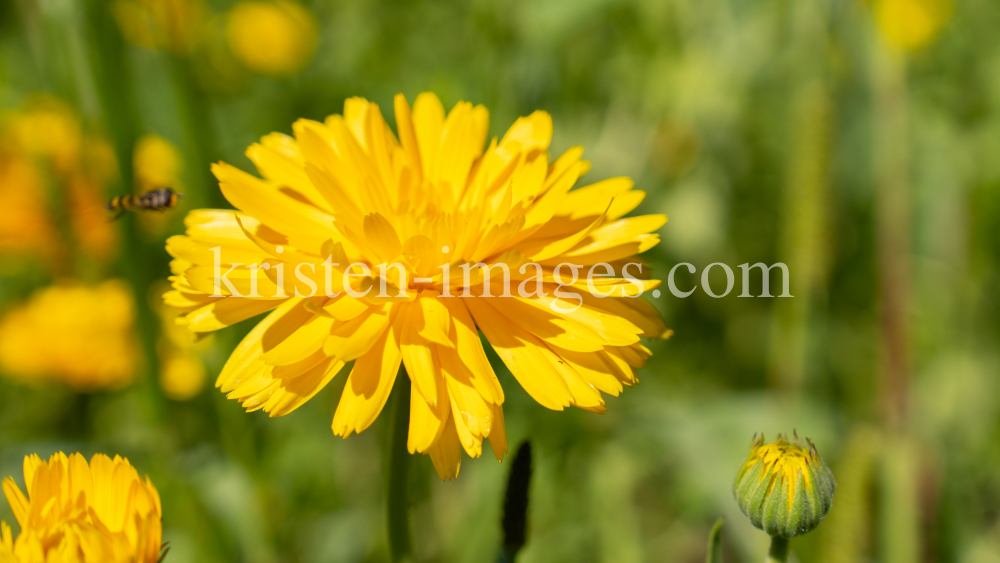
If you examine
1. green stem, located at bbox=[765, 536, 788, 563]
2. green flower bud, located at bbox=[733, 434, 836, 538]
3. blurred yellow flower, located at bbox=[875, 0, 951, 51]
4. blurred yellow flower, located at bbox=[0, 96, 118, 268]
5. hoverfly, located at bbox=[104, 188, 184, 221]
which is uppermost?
blurred yellow flower, located at bbox=[875, 0, 951, 51]

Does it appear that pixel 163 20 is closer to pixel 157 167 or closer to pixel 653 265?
pixel 157 167

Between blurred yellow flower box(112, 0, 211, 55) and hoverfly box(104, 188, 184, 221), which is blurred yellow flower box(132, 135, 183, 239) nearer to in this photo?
blurred yellow flower box(112, 0, 211, 55)

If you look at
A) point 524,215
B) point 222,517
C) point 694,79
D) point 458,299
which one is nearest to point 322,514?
point 222,517

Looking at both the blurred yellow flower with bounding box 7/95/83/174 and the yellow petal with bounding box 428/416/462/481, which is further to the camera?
the blurred yellow flower with bounding box 7/95/83/174

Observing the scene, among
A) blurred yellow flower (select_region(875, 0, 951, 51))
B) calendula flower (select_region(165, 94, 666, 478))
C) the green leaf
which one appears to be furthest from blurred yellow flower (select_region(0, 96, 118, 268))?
blurred yellow flower (select_region(875, 0, 951, 51))

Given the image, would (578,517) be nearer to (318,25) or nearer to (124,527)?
(124,527)
